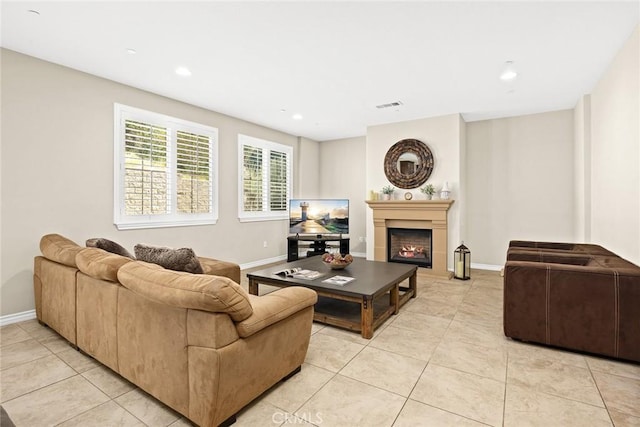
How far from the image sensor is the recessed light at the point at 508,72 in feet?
11.2

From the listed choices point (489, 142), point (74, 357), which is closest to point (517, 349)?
point (74, 357)

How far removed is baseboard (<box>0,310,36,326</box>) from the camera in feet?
10.2

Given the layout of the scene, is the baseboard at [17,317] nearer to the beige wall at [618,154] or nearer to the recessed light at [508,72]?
the recessed light at [508,72]

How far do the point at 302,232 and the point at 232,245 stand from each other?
1342 mm

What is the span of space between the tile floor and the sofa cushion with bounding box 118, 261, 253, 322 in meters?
0.68

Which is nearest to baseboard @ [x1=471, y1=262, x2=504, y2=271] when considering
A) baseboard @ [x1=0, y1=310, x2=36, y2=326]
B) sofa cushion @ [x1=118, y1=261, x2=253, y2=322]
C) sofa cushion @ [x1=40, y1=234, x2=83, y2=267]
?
sofa cushion @ [x1=118, y1=261, x2=253, y2=322]

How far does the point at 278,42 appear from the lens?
2982 millimetres

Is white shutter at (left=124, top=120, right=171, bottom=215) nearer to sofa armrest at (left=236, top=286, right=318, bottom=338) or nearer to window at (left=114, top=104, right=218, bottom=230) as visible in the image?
window at (left=114, top=104, right=218, bottom=230)

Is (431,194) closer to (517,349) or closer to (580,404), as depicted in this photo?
(517,349)

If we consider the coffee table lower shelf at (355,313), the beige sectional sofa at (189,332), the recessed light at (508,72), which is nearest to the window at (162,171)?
the beige sectional sofa at (189,332)

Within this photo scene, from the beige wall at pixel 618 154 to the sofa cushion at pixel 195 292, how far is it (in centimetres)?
325

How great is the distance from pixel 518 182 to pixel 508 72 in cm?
248

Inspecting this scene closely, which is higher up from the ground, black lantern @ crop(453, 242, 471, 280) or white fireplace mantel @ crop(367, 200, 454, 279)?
white fireplace mantel @ crop(367, 200, 454, 279)

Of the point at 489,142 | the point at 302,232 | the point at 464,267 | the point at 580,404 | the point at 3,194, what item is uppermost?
the point at 489,142
